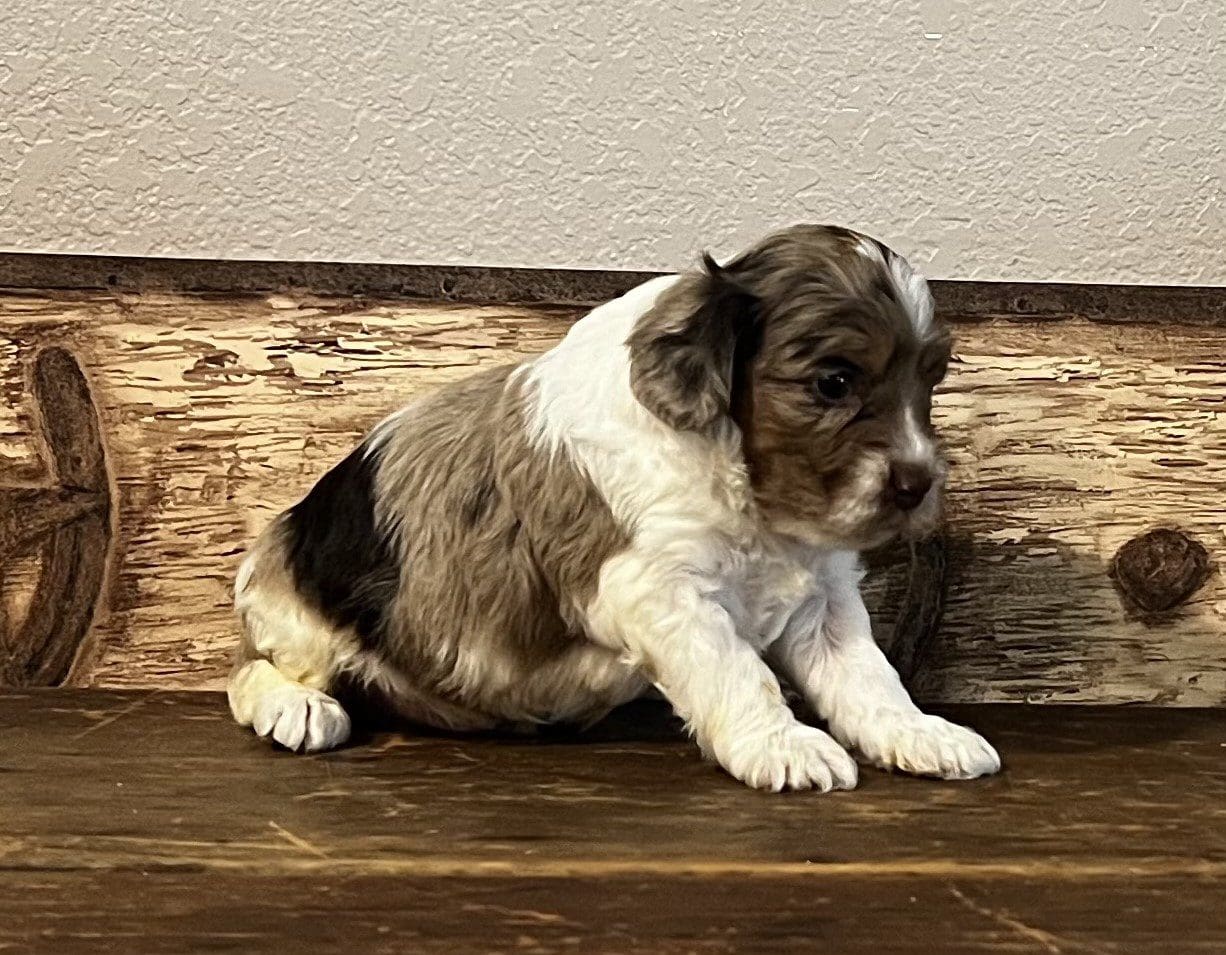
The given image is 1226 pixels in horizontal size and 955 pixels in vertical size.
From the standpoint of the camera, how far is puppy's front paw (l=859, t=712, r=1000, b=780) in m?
1.60

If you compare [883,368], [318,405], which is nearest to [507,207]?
[318,405]

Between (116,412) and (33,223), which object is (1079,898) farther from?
(33,223)

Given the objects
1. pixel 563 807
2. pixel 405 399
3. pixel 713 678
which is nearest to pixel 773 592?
pixel 713 678

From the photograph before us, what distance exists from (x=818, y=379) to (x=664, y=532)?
9.9 inches

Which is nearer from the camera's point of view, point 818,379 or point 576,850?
point 576,850

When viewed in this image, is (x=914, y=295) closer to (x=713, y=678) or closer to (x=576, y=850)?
(x=713, y=678)

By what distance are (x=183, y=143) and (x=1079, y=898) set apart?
1.68 metres

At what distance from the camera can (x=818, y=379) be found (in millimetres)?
1550

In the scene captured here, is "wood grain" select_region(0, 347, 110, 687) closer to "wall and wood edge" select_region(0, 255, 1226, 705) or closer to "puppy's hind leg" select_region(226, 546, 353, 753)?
"wall and wood edge" select_region(0, 255, 1226, 705)

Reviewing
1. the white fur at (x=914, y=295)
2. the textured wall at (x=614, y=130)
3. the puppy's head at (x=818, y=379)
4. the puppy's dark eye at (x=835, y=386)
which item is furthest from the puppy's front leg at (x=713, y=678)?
the textured wall at (x=614, y=130)

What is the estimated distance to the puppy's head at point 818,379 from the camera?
1.54 meters

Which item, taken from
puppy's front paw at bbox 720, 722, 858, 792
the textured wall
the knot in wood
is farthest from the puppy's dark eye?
the knot in wood

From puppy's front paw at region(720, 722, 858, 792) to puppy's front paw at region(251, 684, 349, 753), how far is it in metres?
0.51

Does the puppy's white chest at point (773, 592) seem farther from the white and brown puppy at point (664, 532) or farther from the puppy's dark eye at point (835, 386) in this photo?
the puppy's dark eye at point (835, 386)
